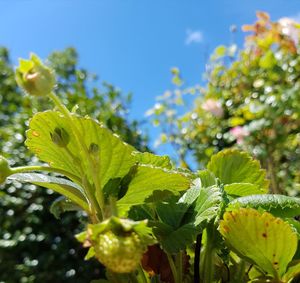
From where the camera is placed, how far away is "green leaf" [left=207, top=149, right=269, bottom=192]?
1.71ft

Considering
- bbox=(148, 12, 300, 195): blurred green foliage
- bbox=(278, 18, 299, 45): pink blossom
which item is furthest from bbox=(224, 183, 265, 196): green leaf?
bbox=(278, 18, 299, 45): pink blossom

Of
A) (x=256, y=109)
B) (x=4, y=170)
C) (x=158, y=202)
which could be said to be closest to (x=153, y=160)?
(x=158, y=202)

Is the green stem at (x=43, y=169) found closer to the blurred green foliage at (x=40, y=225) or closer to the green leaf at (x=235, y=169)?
the green leaf at (x=235, y=169)

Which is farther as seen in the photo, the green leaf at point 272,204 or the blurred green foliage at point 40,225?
the blurred green foliage at point 40,225

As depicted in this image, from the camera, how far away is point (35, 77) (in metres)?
0.30

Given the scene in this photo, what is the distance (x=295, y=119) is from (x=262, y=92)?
1.19 ft

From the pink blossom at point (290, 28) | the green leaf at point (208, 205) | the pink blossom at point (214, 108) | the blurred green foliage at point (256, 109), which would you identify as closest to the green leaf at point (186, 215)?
the green leaf at point (208, 205)

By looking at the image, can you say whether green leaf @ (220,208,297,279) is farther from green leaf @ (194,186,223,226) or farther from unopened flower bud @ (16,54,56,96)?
unopened flower bud @ (16,54,56,96)

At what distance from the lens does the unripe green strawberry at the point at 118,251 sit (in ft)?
0.89

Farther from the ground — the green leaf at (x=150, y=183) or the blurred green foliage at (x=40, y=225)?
the blurred green foliage at (x=40, y=225)

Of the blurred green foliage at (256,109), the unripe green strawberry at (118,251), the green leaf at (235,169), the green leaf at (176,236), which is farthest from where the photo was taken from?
the blurred green foliage at (256,109)

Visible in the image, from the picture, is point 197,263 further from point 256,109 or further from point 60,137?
point 256,109

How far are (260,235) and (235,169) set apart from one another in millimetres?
165

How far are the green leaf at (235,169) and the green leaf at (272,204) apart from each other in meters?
0.09
